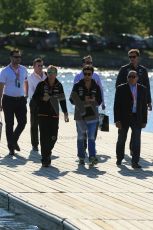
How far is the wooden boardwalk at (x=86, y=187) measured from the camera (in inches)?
360

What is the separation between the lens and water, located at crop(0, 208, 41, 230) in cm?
962

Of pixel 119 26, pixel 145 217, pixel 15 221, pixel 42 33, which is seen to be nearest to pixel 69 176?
pixel 15 221

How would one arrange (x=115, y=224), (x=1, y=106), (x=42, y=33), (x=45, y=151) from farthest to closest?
(x=42, y=33)
(x=1, y=106)
(x=45, y=151)
(x=115, y=224)

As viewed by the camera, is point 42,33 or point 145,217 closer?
point 145,217

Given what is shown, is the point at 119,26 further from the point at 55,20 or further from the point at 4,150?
the point at 4,150

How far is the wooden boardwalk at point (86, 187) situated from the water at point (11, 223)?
252 millimetres

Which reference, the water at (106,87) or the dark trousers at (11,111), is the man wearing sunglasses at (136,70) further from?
the water at (106,87)

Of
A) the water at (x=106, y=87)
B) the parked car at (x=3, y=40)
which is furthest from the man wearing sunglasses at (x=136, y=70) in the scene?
the parked car at (x=3, y=40)

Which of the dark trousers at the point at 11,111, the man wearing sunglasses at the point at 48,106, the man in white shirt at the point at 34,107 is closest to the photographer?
the man wearing sunglasses at the point at 48,106

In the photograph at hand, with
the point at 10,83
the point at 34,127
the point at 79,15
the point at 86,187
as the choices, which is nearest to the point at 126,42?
the point at 79,15

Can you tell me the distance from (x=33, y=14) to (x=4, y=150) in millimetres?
68529

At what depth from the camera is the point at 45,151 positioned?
1285cm

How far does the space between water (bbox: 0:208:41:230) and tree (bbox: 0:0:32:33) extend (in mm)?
68071

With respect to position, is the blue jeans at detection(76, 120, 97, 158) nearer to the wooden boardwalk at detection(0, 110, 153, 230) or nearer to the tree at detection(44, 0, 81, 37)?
the wooden boardwalk at detection(0, 110, 153, 230)
